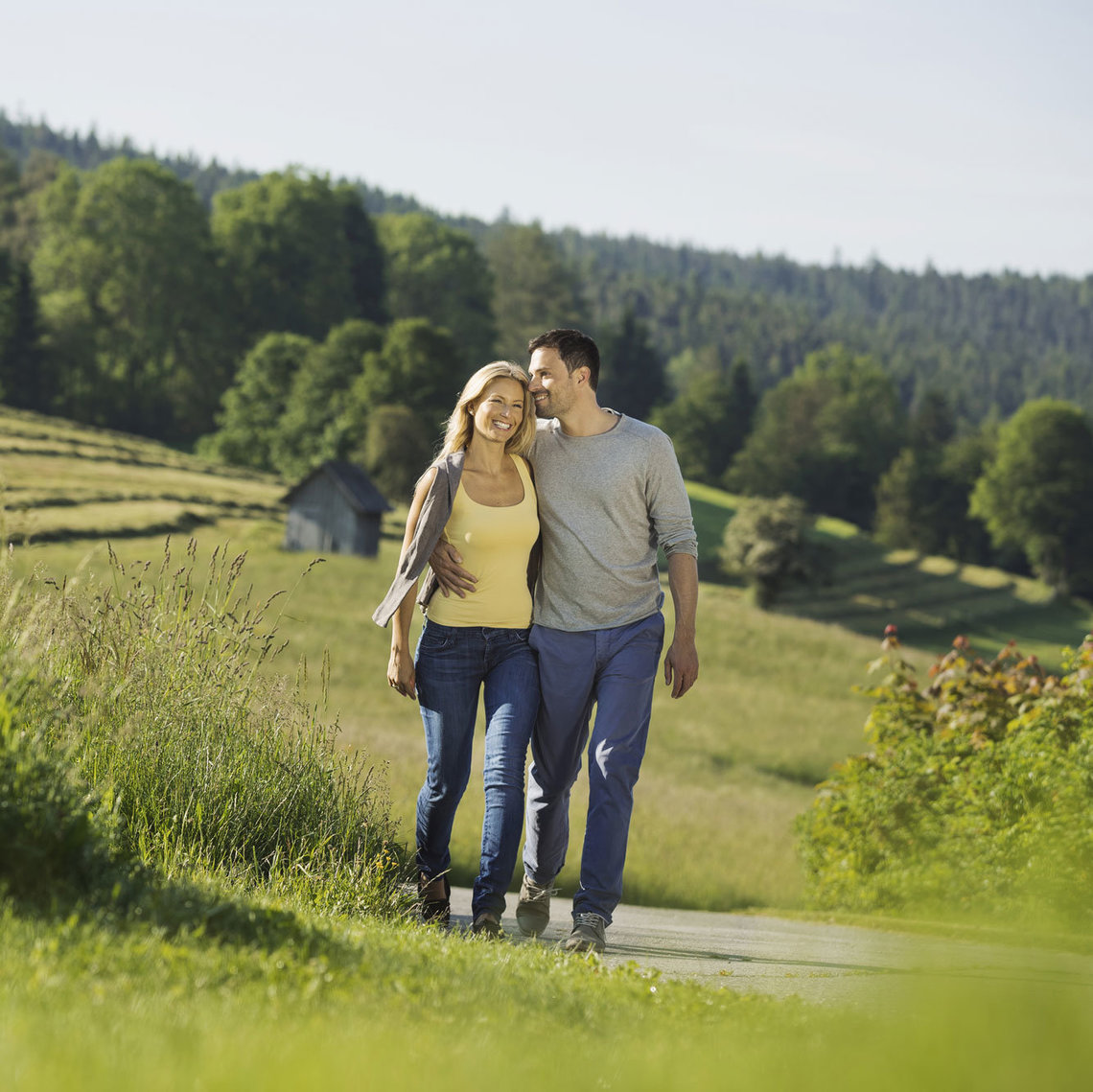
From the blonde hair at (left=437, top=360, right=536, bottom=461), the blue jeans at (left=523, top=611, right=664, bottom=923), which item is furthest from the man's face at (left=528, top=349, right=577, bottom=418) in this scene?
the blue jeans at (left=523, top=611, right=664, bottom=923)

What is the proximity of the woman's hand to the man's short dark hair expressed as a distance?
161cm

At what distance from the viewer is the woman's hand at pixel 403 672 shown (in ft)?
20.6

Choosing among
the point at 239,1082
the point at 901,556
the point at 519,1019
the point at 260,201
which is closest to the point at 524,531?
the point at 519,1019

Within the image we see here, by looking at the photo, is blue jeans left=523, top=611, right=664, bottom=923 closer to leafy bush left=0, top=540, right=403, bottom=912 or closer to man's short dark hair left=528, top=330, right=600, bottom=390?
leafy bush left=0, top=540, right=403, bottom=912

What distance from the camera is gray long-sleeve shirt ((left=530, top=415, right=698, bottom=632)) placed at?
6.41 meters

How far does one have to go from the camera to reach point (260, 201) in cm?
10450

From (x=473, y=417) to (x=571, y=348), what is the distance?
64 centimetres

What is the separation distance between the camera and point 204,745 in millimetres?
6082

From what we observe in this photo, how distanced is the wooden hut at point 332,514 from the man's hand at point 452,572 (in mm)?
45582

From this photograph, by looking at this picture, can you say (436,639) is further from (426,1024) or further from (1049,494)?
(1049,494)

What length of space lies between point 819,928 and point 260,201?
337ft

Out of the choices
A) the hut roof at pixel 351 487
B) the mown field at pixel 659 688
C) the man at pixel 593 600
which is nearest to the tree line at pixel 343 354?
the mown field at pixel 659 688

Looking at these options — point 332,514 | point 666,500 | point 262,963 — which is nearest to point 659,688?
point 332,514

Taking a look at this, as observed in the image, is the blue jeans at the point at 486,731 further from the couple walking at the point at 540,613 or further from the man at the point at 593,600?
the man at the point at 593,600
